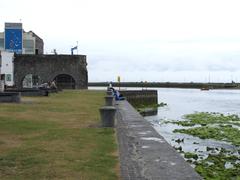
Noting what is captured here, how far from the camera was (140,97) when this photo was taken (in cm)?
5172

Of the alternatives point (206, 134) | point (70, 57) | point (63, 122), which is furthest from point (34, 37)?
point (63, 122)

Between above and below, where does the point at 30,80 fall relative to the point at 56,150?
above

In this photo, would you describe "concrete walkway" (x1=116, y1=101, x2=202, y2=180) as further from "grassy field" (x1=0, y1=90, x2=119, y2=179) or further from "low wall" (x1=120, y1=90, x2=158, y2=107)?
"low wall" (x1=120, y1=90, x2=158, y2=107)

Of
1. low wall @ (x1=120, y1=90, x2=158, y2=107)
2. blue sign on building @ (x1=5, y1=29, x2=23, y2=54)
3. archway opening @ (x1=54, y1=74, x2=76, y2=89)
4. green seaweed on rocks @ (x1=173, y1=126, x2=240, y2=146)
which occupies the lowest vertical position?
green seaweed on rocks @ (x1=173, y1=126, x2=240, y2=146)

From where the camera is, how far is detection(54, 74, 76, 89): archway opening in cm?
5806

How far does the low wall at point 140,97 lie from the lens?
49.8 meters

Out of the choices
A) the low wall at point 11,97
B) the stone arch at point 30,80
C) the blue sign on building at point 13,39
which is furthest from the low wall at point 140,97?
the low wall at point 11,97

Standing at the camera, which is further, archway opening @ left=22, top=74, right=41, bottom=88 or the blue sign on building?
archway opening @ left=22, top=74, right=41, bottom=88

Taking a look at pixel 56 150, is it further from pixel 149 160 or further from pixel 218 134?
pixel 218 134

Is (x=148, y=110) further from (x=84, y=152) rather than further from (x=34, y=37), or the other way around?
(x=34, y=37)

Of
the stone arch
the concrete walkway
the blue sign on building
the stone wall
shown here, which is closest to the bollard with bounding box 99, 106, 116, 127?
the concrete walkway

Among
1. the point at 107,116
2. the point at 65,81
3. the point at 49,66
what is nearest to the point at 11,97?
the point at 107,116

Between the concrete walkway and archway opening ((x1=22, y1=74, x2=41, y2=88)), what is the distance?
47.8 meters

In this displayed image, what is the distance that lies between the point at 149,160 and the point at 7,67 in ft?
157
